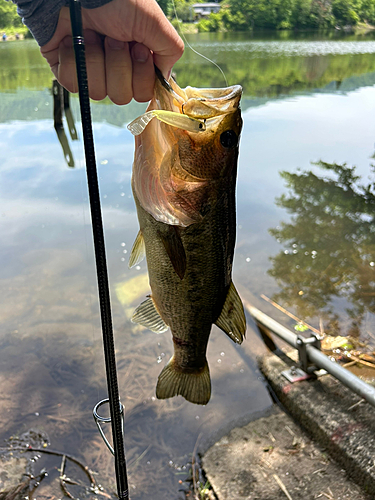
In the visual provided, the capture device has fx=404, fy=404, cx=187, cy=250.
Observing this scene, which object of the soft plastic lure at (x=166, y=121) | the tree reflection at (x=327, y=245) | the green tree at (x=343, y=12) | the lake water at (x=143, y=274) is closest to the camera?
the soft plastic lure at (x=166, y=121)

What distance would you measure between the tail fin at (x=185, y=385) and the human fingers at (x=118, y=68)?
3.24ft

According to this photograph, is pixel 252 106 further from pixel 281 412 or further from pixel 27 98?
pixel 281 412

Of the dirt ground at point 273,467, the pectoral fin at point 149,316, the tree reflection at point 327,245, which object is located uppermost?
the pectoral fin at point 149,316

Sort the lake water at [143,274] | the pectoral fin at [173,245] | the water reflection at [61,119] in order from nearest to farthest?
the pectoral fin at [173,245]
the lake water at [143,274]
the water reflection at [61,119]

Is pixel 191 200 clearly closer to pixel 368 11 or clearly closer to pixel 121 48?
pixel 121 48

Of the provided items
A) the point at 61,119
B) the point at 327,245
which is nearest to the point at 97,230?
the point at 327,245

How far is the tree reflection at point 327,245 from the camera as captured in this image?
4.64 metres

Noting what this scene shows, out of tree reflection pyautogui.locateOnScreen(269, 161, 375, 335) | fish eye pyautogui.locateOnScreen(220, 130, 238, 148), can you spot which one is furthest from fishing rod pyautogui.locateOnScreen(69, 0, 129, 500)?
tree reflection pyautogui.locateOnScreen(269, 161, 375, 335)

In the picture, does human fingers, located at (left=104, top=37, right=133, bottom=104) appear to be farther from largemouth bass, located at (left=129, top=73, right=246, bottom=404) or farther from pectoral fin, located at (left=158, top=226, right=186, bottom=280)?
pectoral fin, located at (left=158, top=226, right=186, bottom=280)

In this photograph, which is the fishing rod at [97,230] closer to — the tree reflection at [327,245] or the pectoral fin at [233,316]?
the pectoral fin at [233,316]

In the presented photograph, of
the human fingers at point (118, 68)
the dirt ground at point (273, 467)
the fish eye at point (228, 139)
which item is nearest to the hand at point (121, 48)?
the human fingers at point (118, 68)

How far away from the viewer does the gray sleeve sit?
113 centimetres

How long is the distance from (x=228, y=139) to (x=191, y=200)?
0.21 meters

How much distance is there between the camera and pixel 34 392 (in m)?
3.36
